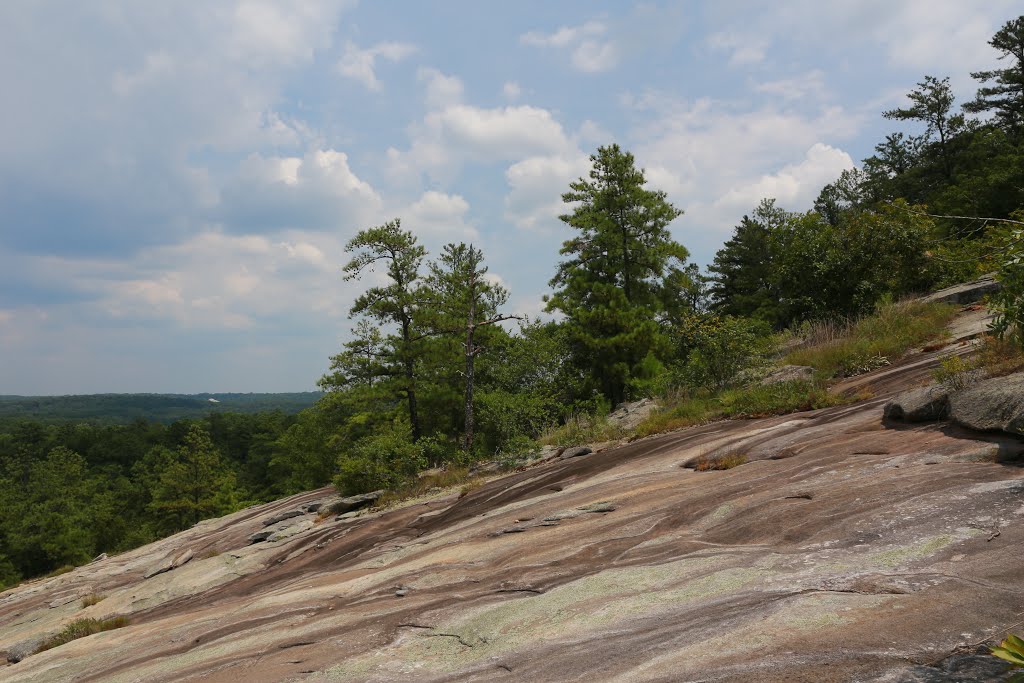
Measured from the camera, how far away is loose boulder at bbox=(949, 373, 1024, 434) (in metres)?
6.75

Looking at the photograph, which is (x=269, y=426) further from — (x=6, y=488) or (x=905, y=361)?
(x=905, y=361)

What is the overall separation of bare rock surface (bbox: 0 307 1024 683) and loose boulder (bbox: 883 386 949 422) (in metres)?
0.27

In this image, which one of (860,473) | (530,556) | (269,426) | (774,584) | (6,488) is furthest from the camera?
(269,426)

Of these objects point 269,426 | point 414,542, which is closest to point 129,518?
point 269,426

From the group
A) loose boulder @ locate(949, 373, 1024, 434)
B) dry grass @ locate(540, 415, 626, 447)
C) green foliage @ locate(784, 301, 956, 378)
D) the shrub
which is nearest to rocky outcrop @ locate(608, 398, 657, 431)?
dry grass @ locate(540, 415, 626, 447)

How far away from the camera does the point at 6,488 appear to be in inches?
2373

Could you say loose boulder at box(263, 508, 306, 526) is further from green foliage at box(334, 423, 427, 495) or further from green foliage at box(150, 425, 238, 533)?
green foliage at box(150, 425, 238, 533)

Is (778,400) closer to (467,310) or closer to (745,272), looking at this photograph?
(467,310)

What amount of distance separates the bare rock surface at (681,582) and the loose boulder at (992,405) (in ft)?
0.67

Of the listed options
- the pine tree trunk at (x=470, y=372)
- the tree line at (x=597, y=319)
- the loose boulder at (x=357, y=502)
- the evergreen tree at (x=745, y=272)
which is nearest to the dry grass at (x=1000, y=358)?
the tree line at (x=597, y=319)

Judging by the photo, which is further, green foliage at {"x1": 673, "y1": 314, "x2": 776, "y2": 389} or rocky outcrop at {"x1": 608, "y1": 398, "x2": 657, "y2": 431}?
rocky outcrop at {"x1": 608, "y1": 398, "x2": 657, "y2": 431}

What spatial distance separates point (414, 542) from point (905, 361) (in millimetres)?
12104

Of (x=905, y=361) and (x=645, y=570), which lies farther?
(x=905, y=361)

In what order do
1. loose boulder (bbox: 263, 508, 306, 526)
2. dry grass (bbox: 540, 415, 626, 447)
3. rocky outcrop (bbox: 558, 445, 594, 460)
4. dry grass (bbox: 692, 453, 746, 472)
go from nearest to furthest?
dry grass (bbox: 692, 453, 746, 472), rocky outcrop (bbox: 558, 445, 594, 460), dry grass (bbox: 540, 415, 626, 447), loose boulder (bbox: 263, 508, 306, 526)
